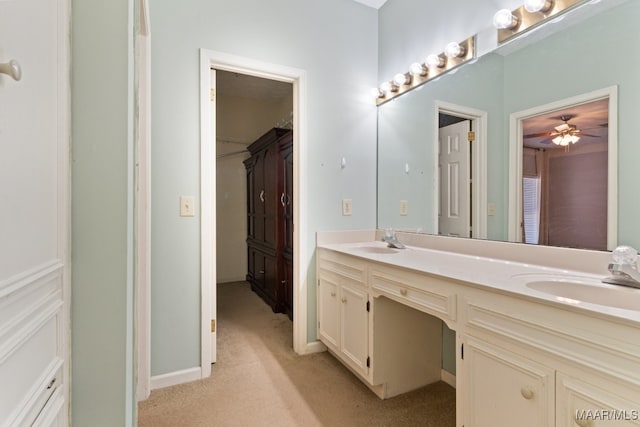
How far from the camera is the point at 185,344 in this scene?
186cm

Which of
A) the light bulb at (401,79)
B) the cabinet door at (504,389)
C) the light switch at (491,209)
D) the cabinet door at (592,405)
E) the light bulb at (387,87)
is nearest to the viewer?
the cabinet door at (592,405)

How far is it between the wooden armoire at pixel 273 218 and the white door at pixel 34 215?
6.39 ft

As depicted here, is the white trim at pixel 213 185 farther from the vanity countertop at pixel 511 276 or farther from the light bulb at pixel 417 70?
the light bulb at pixel 417 70

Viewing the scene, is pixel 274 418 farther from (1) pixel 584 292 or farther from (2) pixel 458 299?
(1) pixel 584 292

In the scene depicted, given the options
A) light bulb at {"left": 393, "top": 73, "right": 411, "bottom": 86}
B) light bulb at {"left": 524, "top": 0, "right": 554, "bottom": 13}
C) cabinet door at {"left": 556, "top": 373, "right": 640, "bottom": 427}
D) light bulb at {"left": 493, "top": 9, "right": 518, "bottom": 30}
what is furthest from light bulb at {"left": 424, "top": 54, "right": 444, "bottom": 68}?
cabinet door at {"left": 556, "top": 373, "right": 640, "bottom": 427}

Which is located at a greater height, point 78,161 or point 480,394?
point 78,161

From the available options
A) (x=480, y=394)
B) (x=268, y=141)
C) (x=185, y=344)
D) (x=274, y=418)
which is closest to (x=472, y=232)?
(x=480, y=394)

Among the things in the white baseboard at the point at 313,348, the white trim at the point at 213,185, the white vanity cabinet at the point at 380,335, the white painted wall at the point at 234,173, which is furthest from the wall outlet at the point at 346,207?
the white painted wall at the point at 234,173

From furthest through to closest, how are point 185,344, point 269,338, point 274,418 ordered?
point 269,338
point 185,344
point 274,418

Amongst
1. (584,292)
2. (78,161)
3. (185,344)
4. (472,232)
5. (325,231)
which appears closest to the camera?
(78,161)

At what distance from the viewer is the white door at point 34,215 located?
513mm

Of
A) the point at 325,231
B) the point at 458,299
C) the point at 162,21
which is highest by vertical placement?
the point at 162,21

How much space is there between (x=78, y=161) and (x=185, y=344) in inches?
56.7

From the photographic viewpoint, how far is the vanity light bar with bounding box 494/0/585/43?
128cm
